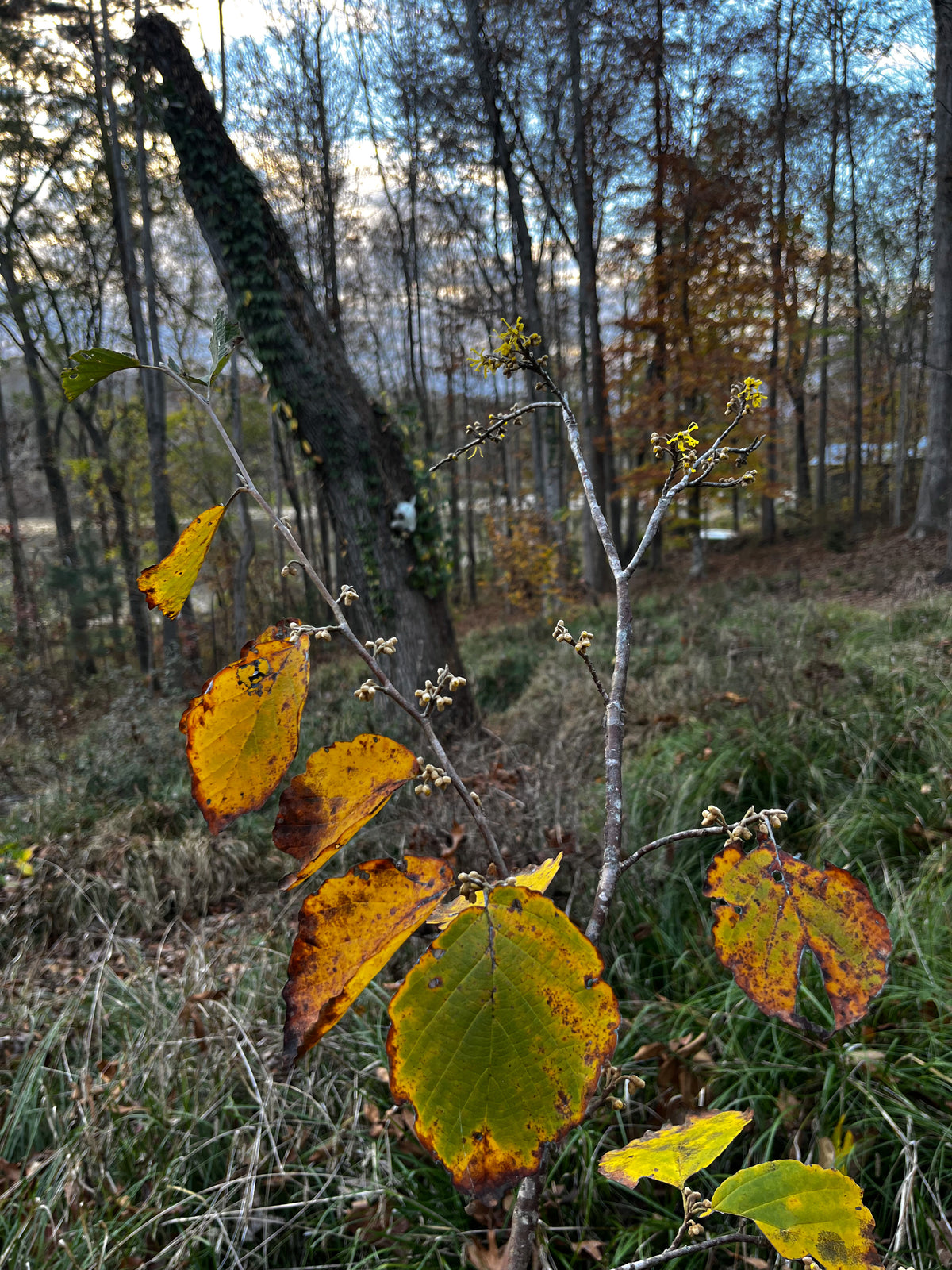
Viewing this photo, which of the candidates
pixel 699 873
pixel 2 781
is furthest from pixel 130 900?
pixel 2 781

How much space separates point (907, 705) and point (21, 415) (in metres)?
20.0

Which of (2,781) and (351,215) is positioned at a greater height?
(351,215)

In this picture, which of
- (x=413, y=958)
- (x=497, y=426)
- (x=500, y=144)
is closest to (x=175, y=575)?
(x=497, y=426)

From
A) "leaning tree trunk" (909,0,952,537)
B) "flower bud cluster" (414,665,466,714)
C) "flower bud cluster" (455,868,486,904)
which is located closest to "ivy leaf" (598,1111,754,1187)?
"flower bud cluster" (455,868,486,904)

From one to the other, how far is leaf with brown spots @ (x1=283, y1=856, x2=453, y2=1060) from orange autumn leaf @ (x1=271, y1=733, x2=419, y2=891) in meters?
0.03

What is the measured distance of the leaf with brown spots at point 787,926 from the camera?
1.57 feet

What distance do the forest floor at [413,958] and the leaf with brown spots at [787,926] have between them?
0.74m

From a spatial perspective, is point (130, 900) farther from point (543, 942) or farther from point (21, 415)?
point (21, 415)

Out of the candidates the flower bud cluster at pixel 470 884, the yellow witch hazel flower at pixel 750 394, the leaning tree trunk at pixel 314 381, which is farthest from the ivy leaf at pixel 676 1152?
the leaning tree trunk at pixel 314 381

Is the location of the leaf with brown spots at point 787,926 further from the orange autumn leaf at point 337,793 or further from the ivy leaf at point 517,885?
the orange autumn leaf at point 337,793

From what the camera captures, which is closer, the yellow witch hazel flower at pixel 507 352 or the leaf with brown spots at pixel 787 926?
the leaf with brown spots at pixel 787 926

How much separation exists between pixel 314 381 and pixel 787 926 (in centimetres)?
495

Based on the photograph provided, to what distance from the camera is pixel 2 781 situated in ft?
20.5

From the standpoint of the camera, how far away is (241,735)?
1.62ft
